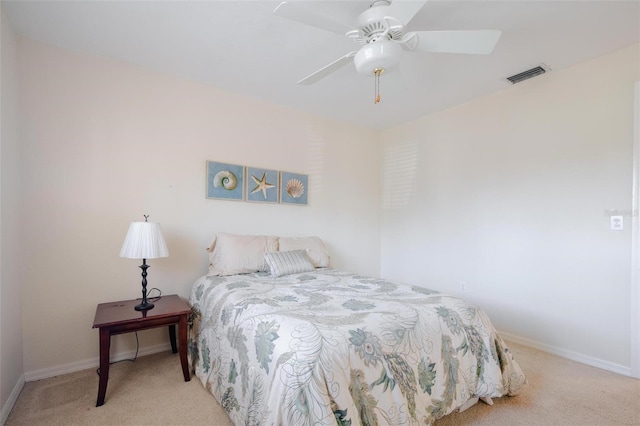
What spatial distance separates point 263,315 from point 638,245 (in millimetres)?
2739

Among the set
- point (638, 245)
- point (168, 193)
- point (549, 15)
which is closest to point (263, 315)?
point (168, 193)

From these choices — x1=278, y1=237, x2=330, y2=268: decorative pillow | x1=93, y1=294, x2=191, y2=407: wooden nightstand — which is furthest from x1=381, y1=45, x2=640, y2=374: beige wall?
x1=93, y1=294, x2=191, y2=407: wooden nightstand

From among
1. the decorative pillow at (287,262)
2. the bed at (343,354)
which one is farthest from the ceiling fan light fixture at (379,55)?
the decorative pillow at (287,262)

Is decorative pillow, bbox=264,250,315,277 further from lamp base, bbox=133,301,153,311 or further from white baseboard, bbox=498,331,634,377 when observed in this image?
white baseboard, bbox=498,331,634,377

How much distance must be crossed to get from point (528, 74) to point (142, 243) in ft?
11.4

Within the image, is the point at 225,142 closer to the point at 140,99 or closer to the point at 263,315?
the point at 140,99

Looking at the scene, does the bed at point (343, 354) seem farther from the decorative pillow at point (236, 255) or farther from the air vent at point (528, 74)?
the air vent at point (528, 74)

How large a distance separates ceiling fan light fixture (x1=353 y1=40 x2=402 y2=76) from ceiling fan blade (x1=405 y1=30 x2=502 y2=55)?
0.41ft

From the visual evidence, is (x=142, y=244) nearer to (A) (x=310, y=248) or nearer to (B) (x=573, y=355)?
(A) (x=310, y=248)

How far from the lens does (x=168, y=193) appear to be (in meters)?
2.70

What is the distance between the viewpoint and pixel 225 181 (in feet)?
9.81

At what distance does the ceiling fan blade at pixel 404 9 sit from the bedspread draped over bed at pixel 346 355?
152 centimetres

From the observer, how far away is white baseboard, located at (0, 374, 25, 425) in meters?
1.68

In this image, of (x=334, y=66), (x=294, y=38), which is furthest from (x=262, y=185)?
(x=334, y=66)
